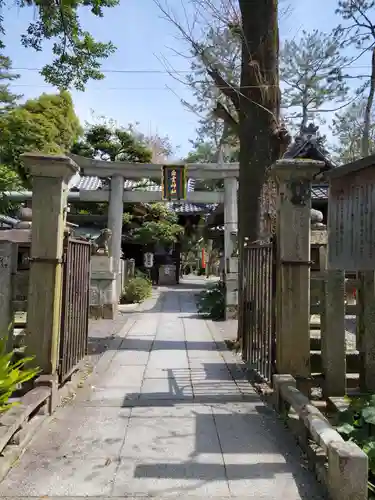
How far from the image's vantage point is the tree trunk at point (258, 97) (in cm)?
836

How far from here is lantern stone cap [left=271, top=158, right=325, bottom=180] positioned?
17.3 feet

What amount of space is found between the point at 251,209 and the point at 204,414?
191 inches

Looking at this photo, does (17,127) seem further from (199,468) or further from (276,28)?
(199,468)

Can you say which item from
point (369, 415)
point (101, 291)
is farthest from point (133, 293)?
point (369, 415)

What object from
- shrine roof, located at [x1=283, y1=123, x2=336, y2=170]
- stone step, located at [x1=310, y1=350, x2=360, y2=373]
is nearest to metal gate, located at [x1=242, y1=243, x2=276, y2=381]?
stone step, located at [x1=310, y1=350, x2=360, y2=373]

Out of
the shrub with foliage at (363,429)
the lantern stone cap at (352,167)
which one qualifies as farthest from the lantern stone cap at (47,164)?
the shrub with foliage at (363,429)

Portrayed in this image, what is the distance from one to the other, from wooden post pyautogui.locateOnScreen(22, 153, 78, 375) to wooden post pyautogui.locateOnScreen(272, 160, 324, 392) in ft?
8.44

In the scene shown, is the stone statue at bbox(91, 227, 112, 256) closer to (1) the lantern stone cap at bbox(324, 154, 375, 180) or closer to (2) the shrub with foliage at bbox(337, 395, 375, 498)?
(1) the lantern stone cap at bbox(324, 154, 375, 180)

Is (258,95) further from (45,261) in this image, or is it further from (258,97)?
(45,261)

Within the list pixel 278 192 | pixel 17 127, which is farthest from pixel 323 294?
pixel 17 127

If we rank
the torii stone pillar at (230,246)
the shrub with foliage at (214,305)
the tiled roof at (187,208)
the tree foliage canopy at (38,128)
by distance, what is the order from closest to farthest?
the torii stone pillar at (230,246) → the shrub with foliage at (214,305) → the tree foliage canopy at (38,128) → the tiled roof at (187,208)

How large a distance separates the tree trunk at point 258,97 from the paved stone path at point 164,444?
3.01m

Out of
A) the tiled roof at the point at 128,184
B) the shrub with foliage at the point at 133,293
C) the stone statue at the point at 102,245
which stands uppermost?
the tiled roof at the point at 128,184

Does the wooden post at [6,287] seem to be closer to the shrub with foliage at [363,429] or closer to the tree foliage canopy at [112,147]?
the shrub with foliage at [363,429]
